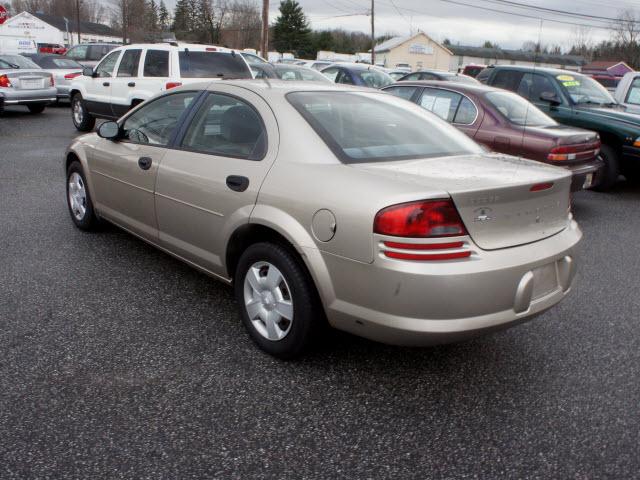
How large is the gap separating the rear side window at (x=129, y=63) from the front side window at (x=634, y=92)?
8710 millimetres

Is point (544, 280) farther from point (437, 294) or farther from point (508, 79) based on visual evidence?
point (508, 79)

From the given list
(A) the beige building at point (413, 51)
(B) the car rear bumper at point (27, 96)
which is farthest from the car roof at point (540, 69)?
(A) the beige building at point (413, 51)

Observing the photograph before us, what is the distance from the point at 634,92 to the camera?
33.3 ft

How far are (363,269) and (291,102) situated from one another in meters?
1.27

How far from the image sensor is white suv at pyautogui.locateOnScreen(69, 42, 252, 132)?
33.0 ft

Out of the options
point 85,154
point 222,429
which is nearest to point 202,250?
point 222,429

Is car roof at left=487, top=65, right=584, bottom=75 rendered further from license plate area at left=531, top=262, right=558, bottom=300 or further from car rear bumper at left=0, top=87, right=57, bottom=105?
car rear bumper at left=0, top=87, right=57, bottom=105

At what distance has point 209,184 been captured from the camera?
3.55 metres

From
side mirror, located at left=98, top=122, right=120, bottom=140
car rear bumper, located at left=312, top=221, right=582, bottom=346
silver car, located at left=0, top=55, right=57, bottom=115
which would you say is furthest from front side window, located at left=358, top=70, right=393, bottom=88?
car rear bumper, located at left=312, top=221, right=582, bottom=346

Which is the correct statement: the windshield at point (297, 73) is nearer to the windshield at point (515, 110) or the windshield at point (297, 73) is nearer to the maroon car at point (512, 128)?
the maroon car at point (512, 128)

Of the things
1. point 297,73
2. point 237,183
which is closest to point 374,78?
point 297,73

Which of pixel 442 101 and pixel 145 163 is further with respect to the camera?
pixel 442 101

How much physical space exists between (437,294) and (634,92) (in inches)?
371

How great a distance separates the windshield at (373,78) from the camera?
15.3 meters
